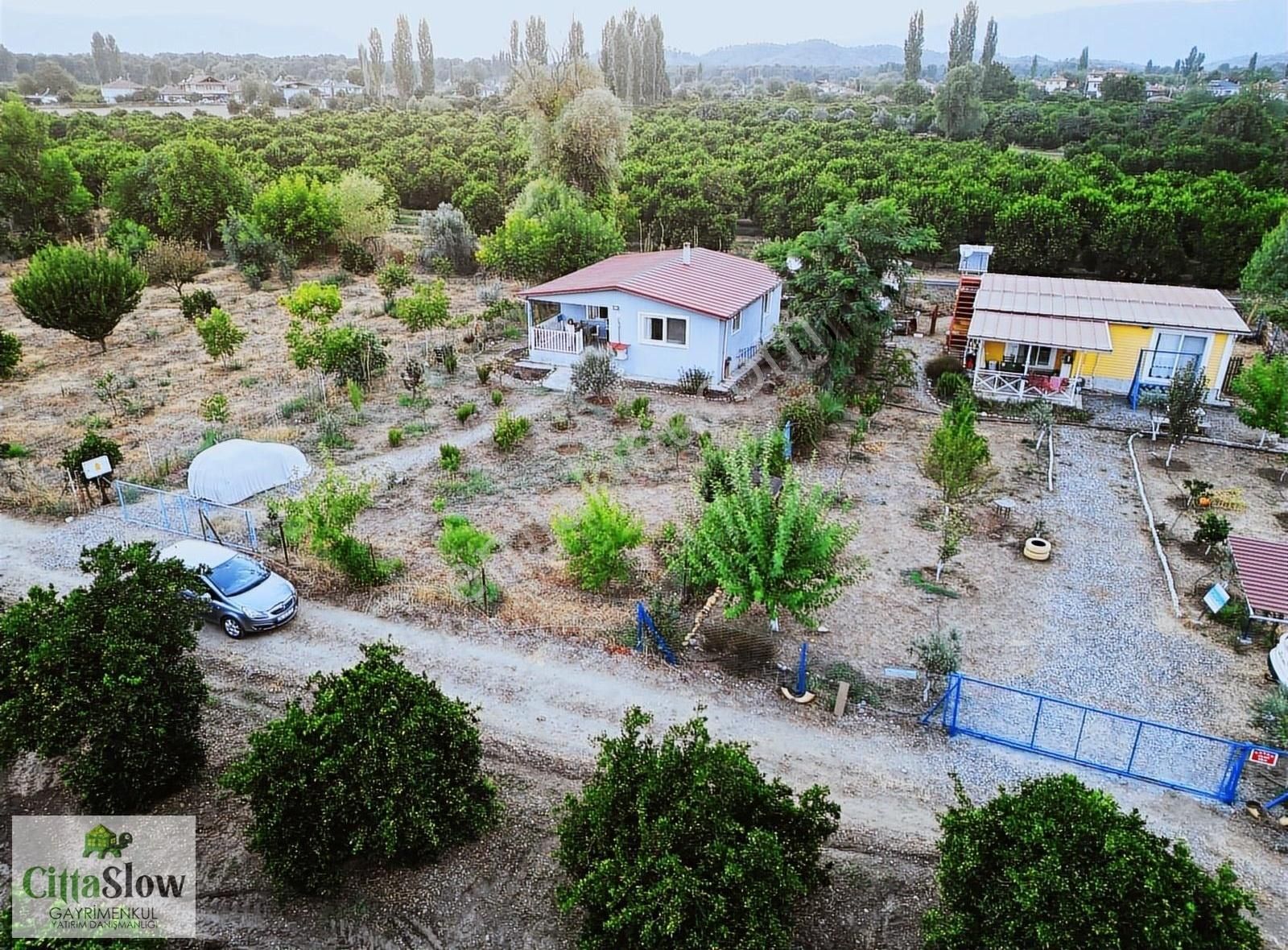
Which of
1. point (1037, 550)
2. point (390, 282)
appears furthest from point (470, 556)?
point (390, 282)

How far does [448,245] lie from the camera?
3853 cm

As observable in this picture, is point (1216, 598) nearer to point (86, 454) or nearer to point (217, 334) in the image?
point (86, 454)

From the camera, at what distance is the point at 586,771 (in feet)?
34.4

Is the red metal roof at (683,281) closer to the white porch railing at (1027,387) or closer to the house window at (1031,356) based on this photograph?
the white porch railing at (1027,387)

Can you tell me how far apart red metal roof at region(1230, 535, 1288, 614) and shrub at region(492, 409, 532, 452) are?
14.7 metres

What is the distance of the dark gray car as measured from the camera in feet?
42.4

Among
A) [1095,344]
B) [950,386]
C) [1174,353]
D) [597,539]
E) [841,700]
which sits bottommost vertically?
[841,700]

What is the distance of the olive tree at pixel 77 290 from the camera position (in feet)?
79.1

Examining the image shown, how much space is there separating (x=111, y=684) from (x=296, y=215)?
34442mm

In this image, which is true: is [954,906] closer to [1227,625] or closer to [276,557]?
[1227,625]

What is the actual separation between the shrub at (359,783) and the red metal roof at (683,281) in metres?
16.5

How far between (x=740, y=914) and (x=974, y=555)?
10.5 meters

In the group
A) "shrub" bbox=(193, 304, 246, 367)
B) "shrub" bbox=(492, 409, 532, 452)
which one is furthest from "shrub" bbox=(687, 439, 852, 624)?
"shrub" bbox=(193, 304, 246, 367)

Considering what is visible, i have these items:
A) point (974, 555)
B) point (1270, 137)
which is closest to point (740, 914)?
point (974, 555)
